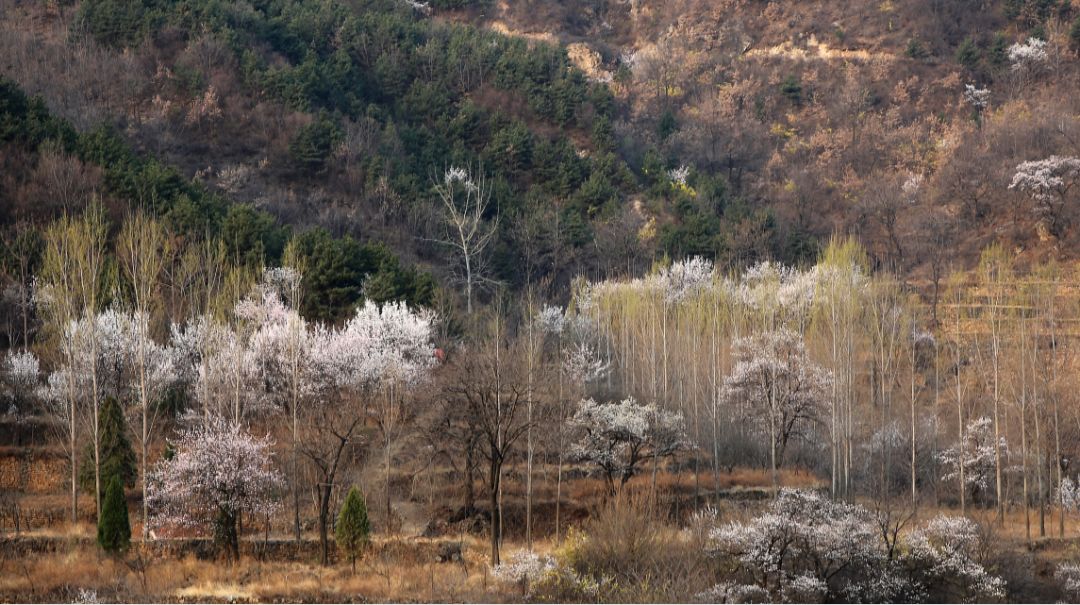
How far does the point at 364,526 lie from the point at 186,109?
5034 centimetres

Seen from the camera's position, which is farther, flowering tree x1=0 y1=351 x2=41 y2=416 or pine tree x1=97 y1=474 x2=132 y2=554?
flowering tree x1=0 y1=351 x2=41 y2=416

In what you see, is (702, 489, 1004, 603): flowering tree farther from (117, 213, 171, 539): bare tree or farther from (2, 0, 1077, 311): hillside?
(2, 0, 1077, 311): hillside

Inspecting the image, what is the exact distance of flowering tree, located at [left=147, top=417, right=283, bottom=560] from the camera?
28922 millimetres

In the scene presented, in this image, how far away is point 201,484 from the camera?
29.2 metres

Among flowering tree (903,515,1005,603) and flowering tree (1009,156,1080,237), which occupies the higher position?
flowering tree (1009,156,1080,237)

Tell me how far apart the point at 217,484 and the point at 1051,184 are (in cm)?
5956

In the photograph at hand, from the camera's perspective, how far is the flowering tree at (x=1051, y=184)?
69500 millimetres

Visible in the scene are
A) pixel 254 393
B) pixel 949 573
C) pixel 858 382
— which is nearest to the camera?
pixel 949 573

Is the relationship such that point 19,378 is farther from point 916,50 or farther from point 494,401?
point 916,50

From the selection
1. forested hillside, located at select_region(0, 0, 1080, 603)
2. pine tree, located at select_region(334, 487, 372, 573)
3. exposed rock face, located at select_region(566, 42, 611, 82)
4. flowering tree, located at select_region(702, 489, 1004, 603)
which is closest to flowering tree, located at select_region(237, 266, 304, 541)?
forested hillside, located at select_region(0, 0, 1080, 603)

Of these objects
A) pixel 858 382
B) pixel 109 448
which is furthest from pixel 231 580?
pixel 858 382

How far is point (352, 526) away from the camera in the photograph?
28969 millimetres

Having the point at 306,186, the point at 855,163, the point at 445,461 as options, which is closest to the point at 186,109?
the point at 306,186

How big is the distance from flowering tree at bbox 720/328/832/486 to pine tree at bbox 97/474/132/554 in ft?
81.1
